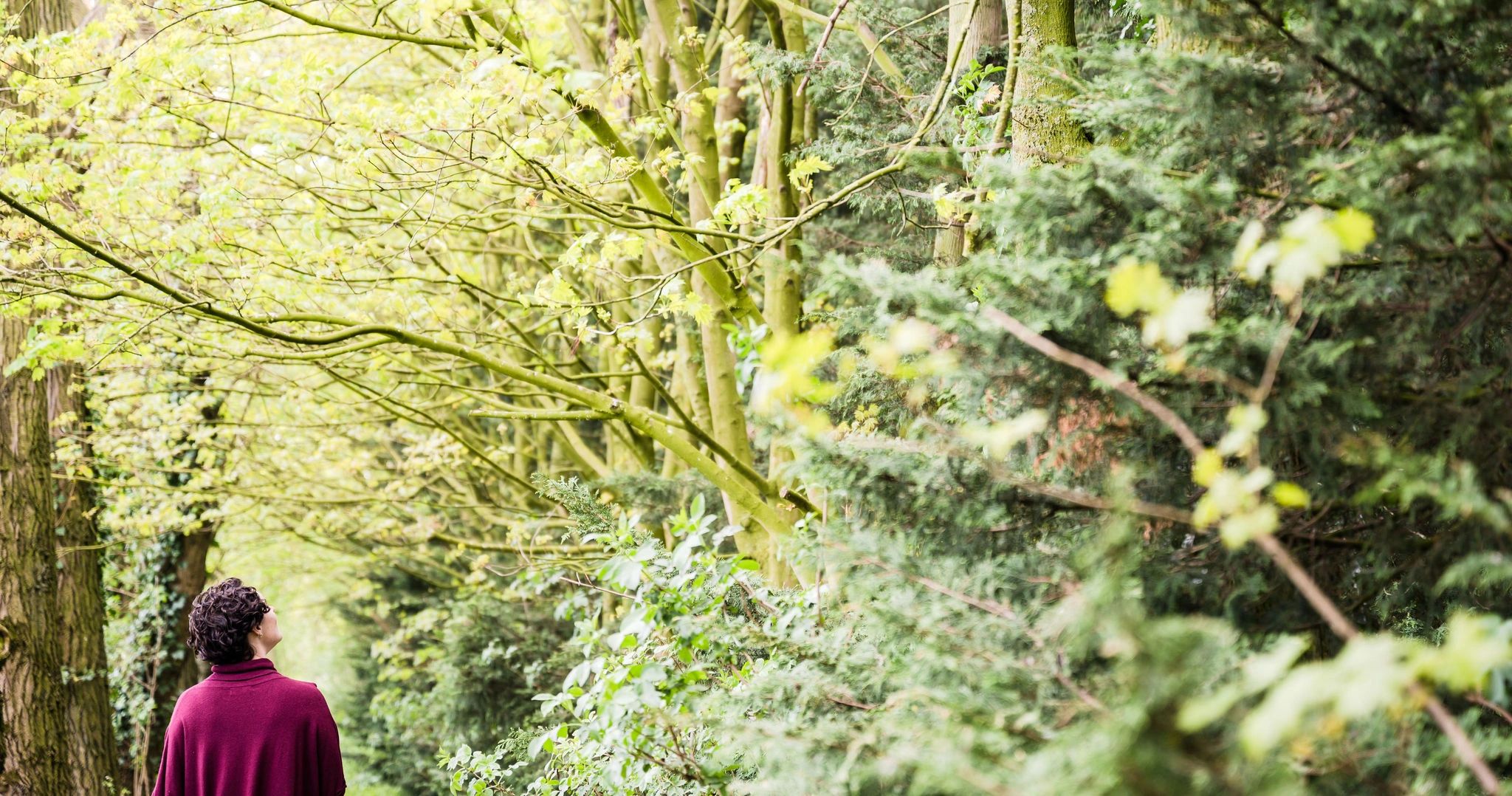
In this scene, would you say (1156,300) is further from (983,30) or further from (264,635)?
(983,30)

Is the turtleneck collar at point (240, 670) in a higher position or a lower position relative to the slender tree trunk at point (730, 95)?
lower

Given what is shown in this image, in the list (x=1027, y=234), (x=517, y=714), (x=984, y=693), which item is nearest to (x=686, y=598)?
(x=984, y=693)

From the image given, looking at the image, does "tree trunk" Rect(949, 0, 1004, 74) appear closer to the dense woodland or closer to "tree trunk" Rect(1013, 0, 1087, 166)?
the dense woodland

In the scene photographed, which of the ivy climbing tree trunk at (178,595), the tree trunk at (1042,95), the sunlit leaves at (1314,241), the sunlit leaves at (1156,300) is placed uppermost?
the tree trunk at (1042,95)

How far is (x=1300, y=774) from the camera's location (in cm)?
178

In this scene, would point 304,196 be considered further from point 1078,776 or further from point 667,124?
point 1078,776

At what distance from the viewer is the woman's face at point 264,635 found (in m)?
3.47

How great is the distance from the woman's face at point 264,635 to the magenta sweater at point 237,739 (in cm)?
6

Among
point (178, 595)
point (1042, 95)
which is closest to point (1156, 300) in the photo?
point (1042, 95)

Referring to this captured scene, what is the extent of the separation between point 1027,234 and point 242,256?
15.6 ft

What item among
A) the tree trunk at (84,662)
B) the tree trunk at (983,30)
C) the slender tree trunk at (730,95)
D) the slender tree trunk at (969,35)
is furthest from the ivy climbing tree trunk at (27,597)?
the tree trunk at (983,30)

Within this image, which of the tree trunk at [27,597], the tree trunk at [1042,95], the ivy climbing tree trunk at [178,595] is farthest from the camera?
the ivy climbing tree trunk at [178,595]

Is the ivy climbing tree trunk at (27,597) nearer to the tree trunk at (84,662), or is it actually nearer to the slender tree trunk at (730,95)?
the tree trunk at (84,662)

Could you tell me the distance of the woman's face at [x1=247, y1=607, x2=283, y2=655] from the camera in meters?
3.47
